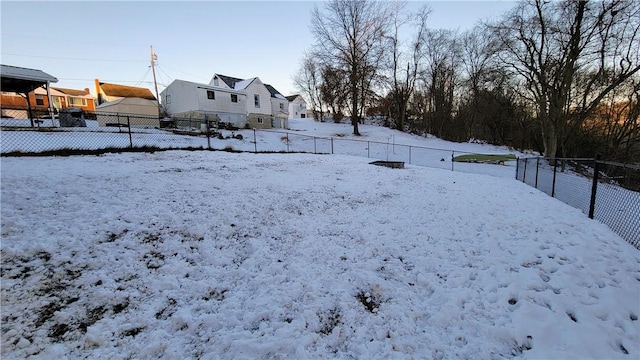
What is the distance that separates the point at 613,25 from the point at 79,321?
29279mm

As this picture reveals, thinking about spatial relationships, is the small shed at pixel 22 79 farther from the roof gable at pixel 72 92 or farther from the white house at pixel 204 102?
the roof gable at pixel 72 92

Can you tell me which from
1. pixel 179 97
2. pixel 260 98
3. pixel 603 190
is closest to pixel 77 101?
pixel 179 97

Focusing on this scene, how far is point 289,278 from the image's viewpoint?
356 centimetres

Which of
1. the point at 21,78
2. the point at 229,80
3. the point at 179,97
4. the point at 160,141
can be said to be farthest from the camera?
the point at 229,80

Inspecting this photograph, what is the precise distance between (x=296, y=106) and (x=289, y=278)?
194 ft

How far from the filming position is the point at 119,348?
2453 mm

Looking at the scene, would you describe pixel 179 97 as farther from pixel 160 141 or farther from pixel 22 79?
pixel 160 141

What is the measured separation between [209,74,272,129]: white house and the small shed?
1698 centimetres

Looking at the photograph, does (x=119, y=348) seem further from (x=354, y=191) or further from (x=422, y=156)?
(x=422, y=156)

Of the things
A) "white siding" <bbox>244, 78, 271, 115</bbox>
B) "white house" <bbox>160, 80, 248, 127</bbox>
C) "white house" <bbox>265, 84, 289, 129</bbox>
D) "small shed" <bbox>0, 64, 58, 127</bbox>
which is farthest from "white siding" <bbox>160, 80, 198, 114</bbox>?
"small shed" <bbox>0, 64, 58, 127</bbox>

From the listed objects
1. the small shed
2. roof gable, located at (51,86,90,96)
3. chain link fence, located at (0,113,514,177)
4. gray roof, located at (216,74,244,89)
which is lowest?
chain link fence, located at (0,113,514,177)

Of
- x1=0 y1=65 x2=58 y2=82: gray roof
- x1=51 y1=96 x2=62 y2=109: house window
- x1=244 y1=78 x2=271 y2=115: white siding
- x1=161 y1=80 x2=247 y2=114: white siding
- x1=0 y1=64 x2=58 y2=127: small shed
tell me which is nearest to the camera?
x1=0 y1=65 x2=58 y2=82: gray roof

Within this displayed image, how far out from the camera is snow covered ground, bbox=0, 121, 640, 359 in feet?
8.59

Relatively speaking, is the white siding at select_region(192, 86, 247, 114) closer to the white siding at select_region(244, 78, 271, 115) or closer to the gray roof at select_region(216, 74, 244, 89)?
the white siding at select_region(244, 78, 271, 115)
